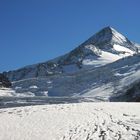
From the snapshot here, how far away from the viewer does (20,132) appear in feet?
84.3

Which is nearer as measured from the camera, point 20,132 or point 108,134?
point 108,134

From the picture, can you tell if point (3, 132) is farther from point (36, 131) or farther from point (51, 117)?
point (51, 117)

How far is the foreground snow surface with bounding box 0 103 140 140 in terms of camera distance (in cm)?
2436

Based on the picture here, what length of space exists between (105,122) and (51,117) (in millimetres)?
3999

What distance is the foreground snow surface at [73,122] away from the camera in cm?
2436

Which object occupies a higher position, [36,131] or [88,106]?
[88,106]

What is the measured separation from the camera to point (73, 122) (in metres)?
27.5

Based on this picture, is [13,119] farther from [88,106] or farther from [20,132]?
[88,106]

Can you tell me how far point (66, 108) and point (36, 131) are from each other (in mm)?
7108

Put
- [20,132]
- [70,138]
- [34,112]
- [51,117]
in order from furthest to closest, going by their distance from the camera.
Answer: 1. [34,112]
2. [51,117]
3. [20,132]
4. [70,138]

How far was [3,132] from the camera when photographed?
26.0m

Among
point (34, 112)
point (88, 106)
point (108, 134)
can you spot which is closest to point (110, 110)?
point (88, 106)

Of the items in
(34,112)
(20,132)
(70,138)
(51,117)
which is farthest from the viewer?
(34,112)

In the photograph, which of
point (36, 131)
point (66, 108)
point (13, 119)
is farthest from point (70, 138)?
point (66, 108)
